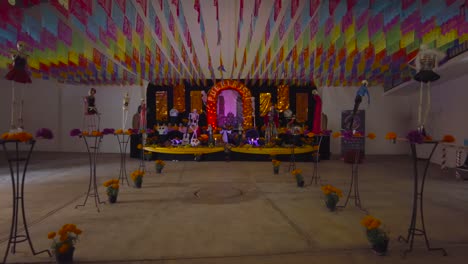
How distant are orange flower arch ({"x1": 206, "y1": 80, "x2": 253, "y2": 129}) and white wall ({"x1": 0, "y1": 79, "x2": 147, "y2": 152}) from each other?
3225mm

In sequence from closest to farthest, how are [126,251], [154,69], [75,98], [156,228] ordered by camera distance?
[126,251], [156,228], [154,69], [75,98]

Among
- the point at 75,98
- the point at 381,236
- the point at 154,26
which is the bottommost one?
the point at 381,236

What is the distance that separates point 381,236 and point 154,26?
573 centimetres

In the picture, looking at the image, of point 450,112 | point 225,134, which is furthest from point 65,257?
point 450,112

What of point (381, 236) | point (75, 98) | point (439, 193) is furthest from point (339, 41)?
point (75, 98)

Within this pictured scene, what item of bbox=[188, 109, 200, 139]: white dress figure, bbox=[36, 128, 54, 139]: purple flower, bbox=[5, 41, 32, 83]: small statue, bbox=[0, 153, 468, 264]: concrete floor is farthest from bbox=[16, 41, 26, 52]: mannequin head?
bbox=[188, 109, 200, 139]: white dress figure

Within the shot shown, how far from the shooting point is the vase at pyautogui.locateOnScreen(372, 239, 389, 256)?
9.34 ft

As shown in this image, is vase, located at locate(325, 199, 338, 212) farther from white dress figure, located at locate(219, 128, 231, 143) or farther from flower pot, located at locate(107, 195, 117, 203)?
white dress figure, located at locate(219, 128, 231, 143)

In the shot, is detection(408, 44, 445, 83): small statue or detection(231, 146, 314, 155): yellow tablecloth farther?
detection(231, 146, 314, 155): yellow tablecloth

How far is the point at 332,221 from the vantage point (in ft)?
12.8

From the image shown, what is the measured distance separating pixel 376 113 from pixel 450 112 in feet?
12.0

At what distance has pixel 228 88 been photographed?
41.8ft

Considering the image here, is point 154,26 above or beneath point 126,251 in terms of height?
above

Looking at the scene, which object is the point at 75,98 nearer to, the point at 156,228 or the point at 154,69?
the point at 154,69
